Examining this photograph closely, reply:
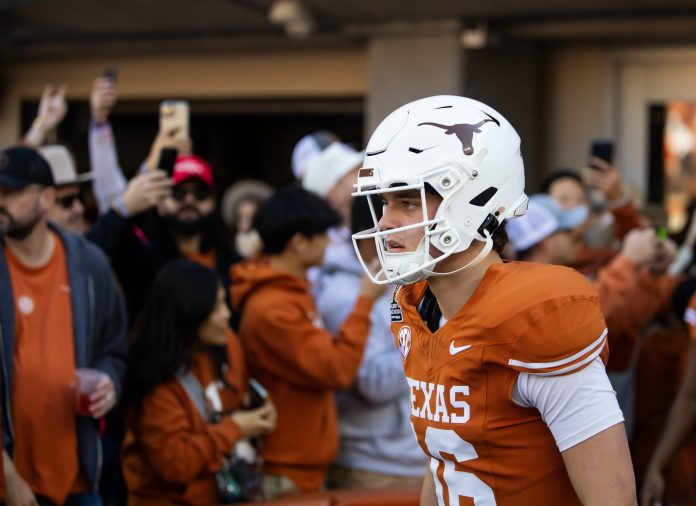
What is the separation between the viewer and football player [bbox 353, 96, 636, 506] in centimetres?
204

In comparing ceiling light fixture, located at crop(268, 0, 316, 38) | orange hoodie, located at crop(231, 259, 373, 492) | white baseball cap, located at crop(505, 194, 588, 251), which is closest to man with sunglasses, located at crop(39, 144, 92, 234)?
orange hoodie, located at crop(231, 259, 373, 492)

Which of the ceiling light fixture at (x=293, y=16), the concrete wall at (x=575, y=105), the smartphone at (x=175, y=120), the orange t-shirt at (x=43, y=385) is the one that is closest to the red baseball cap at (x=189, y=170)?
the smartphone at (x=175, y=120)

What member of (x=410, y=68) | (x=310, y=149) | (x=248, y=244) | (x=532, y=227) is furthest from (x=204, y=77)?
(x=532, y=227)

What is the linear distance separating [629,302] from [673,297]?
0.63 feet

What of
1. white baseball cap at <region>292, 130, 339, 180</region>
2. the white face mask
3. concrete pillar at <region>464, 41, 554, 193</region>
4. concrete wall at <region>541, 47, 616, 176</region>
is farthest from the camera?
concrete wall at <region>541, 47, 616, 176</region>

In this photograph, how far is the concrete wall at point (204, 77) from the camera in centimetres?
873

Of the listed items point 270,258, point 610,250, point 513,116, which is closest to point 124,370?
point 270,258

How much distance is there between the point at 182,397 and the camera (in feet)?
12.7

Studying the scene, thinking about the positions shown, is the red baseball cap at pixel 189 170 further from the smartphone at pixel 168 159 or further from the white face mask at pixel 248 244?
the white face mask at pixel 248 244

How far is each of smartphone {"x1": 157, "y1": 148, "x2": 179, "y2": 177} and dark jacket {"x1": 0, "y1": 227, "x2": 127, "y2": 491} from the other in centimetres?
64

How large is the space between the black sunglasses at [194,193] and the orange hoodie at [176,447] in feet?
4.35

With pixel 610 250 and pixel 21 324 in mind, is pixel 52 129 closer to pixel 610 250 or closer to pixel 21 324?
pixel 21 324

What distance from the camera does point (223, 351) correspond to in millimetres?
4070

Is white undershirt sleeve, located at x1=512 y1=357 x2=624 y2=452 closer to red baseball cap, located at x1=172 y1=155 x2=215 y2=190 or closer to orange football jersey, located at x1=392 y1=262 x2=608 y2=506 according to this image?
orange football jersey, located at x1=392 y1=262 x2=608 y2=506
